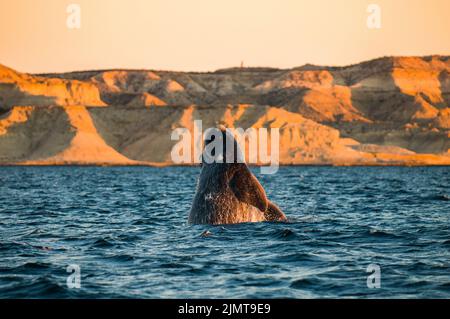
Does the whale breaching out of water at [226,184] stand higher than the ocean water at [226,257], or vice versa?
the whale breaching out of water at [226,184]

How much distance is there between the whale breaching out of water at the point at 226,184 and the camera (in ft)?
57.5

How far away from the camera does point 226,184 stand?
57.5 feet

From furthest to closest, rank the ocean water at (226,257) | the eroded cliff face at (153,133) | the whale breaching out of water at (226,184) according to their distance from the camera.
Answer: the eroded cliff face at (153,133)
the whale breaching out of water at (226,184)
the ocean water at (226,257)

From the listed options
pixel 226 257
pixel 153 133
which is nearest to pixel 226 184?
pixel 226 257

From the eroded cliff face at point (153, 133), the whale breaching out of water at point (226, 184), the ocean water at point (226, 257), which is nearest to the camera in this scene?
the ocean water at point (226, 257)

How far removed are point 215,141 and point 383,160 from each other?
12900cm

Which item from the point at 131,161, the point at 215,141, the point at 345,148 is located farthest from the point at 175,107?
the point at 215,141

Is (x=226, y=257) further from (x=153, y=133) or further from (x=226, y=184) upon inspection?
(x=153, y=133)

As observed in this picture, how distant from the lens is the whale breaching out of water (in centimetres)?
1753

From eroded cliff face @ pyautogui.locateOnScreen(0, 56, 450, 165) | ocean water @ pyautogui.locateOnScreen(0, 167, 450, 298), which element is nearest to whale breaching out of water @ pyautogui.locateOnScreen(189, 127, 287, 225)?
ocean water @ pyautogui.locateOnScreen(0, 167, 450, 298)

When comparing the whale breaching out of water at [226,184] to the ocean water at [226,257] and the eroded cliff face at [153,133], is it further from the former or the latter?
the eroded cliff face at [153,133]

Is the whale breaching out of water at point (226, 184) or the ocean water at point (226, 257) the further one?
the whale breaching out of water at point (226, 184)

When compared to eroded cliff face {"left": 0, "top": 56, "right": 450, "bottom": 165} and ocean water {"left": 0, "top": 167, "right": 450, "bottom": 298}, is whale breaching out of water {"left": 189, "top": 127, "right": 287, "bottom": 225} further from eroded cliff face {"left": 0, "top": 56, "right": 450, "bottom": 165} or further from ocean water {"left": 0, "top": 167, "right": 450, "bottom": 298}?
eroded cliff face {"left": 0, "top": 56, "right": 450, "bottom": 165}

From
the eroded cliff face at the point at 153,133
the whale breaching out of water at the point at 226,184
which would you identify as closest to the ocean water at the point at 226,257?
the whale breaching out of water at the point at 226,184
